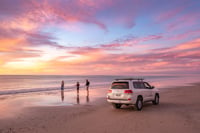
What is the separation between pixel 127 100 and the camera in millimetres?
12242

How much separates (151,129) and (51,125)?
476 centimetres

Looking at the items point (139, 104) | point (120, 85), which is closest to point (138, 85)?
point (139, 104)

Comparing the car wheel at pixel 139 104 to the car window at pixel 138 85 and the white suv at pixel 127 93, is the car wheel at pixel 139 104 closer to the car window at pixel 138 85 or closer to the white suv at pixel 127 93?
the white suv at pixel 127 93

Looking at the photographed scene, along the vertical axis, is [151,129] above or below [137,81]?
below

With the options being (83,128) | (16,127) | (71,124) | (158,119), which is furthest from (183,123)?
(16,127)

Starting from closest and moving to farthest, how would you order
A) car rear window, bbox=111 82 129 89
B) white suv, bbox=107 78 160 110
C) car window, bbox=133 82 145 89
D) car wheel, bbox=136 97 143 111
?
white suv, bbox=107 78 160 110 < car rear window, bbox=111 82 129 89 < car wheel, bbox=136 97 143 111 < car window, bbox=133 82 145 89

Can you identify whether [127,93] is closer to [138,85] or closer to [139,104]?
[139,104]

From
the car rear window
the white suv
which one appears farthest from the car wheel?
the car rear window

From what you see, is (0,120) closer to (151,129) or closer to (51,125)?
(51,125)

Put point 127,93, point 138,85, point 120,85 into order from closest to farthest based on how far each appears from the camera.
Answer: point 127,93
point 120,85
point 138,85

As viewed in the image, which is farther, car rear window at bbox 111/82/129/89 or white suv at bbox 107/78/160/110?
car rear window at bbox 111/82/129/89

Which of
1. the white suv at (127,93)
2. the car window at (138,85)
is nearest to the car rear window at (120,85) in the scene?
the white suv at (127,93)

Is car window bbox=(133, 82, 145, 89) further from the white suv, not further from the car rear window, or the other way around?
the car rear window

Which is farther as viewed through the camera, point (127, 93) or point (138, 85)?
point (138, 85)
